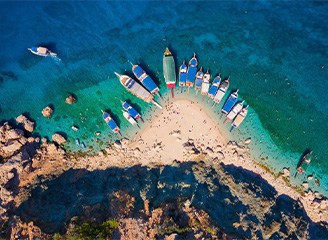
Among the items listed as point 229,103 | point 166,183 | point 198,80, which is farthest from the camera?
point 198,80

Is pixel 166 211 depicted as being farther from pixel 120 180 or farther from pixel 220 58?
pixel 220 58

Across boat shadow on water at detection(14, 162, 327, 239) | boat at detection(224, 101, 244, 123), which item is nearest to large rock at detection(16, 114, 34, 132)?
boat shadow on water at detection(14, 162, 327, 239)

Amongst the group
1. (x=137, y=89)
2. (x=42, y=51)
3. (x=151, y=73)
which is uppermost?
(x=151, y=73)

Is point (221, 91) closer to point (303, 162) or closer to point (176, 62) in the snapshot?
point (176, 62)

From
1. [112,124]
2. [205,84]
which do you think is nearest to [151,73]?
[205,84]

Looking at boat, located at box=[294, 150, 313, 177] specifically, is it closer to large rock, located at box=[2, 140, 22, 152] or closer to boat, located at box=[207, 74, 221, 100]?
boat, located at box=[207, 74, 221, 100]
